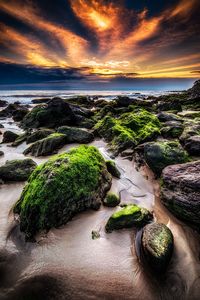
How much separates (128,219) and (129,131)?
452 cm

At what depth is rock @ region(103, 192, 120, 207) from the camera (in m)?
3.54

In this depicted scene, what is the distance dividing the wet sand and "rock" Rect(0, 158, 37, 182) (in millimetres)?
1225

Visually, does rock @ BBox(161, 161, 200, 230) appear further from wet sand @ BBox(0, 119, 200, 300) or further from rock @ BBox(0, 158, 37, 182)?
rock @ BBox(0, 158, 37, 182)

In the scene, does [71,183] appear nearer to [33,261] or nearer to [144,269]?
[33,261]

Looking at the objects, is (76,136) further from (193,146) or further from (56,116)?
(193,146)

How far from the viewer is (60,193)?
3082 millimetres

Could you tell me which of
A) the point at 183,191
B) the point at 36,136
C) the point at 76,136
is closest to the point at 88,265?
the point at 183,191

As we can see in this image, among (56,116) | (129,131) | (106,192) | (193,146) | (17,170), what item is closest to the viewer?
(106,192)

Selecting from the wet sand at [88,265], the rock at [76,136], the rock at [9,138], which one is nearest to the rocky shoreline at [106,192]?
the wet sand at [88,265]

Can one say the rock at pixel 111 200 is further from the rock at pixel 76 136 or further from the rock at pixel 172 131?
the rock at pixel 172 131

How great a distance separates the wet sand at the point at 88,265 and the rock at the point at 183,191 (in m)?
0.19

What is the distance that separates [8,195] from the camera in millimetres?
3963

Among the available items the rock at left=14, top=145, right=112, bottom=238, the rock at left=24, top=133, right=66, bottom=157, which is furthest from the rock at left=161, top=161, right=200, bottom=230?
the rock at left=24, top=133, right=66, bottom=157

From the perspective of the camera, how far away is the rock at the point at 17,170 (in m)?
4.46
